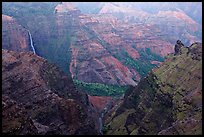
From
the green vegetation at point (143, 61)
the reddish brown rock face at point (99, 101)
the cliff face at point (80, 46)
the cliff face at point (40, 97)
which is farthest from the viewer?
the green vegetation at point (143, 61)

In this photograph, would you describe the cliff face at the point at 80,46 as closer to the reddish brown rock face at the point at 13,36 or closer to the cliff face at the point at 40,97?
the reddish brown rock face at the point at 13,36

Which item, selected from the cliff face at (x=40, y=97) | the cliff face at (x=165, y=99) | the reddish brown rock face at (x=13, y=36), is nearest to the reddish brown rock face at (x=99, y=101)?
the cliff face at (x=165, y=99)

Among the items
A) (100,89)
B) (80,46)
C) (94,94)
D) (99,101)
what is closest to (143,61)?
(80,46)

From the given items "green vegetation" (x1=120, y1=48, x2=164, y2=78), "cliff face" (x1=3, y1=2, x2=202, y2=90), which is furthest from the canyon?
"green vegetation" (x1=120, y1=48, x2=164, y2=78)

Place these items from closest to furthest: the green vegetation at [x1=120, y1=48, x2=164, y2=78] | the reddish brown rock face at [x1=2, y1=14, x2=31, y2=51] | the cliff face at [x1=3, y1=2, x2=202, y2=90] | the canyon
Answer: the canyon → the reddish brown rock face at [x1=2, y1=14, x2=31, y2=51] → the cliff face at [x1=3, y1=2, x2=202, y2=90] → the green vegetation at [x1=120, y1=48, x2=164, y2=78]

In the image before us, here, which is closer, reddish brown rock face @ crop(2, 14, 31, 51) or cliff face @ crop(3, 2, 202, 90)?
reddish brown rock face @ crop(2, 14, 31, 51)

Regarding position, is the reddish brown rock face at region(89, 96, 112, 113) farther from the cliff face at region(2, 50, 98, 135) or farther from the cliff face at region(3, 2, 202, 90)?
the cliff face at region(3, 2, 202, 90)

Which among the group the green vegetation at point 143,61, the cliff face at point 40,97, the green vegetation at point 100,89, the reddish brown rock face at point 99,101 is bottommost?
the green vegetation at point 143,61

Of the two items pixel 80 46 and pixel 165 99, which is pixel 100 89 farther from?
pixel 165 99
